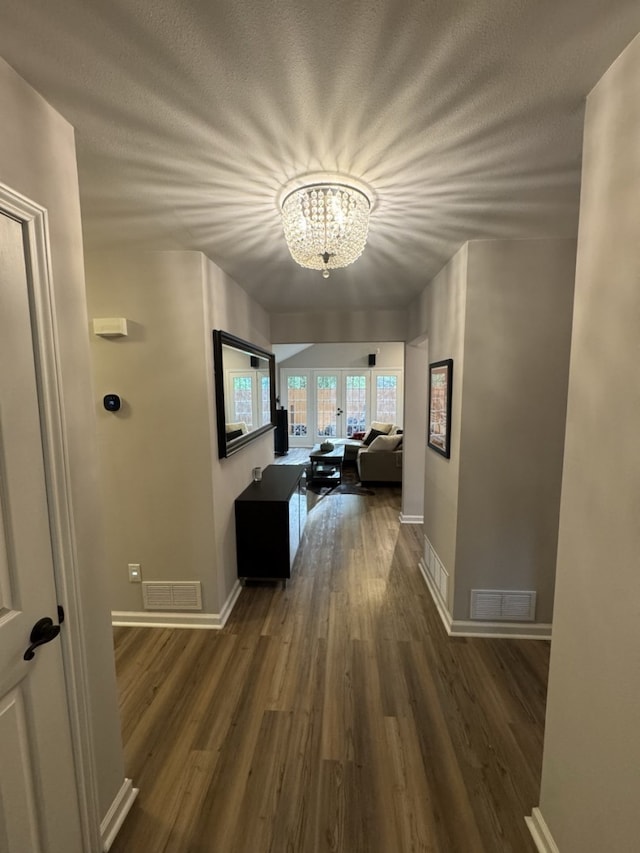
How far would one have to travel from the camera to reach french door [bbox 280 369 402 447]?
353 inches

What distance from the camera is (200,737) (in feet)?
5.54

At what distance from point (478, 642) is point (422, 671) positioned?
0.48 m

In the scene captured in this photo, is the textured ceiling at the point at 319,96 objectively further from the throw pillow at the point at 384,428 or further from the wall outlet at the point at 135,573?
the throw pillow at the point at 384,428

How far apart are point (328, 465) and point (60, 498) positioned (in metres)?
5.64

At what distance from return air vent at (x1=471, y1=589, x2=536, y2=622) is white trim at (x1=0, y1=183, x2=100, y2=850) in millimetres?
2092

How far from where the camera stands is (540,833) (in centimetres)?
129

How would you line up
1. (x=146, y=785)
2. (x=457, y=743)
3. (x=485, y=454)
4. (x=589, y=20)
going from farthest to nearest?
1. (x=485, y=454)
2. (x=457, y=743)
3. (x=146, y=785)
4. (x=589, y=20)

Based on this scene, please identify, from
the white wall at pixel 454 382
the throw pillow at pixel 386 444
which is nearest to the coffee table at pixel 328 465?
the throw pillow at pixel 386 444

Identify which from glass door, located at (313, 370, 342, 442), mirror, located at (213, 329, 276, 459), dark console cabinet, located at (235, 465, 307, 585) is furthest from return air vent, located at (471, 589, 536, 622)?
glass door, located at (313, 370, 342, 442)

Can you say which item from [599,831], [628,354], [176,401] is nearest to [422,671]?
[599,831]

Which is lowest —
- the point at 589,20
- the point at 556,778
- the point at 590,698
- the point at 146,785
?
the point at 146,785

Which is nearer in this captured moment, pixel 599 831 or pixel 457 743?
pixel 599 831

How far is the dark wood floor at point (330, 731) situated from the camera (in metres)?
1.33

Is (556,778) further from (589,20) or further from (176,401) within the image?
(176,401)
